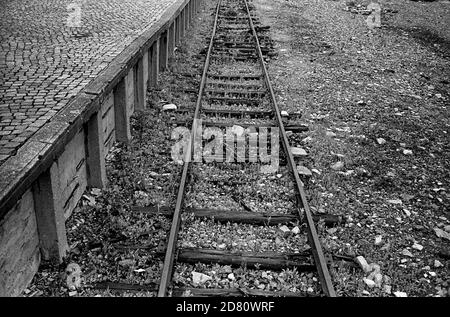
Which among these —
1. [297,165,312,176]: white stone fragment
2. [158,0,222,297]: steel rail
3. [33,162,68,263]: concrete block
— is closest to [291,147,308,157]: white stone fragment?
[297,165,312,176]: white stone fragment

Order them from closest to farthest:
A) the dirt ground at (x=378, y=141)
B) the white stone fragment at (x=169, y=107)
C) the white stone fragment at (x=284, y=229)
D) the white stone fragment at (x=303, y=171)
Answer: the dirt ground at (x=378, y=141), the white stone fragment at (x=284, y=229), the white stone fragment at (x=303, y=171), the white stone fragment at (x=169, y=107)

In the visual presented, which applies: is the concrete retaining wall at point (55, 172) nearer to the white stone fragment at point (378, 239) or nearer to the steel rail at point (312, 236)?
the steel rail at point (312, 236)

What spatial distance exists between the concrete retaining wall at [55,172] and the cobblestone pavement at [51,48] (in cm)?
36

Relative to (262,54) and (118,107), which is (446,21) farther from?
(118,107)

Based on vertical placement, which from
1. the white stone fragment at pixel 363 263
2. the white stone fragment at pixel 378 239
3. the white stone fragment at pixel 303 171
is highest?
the white stone fragment at pixel 303 171

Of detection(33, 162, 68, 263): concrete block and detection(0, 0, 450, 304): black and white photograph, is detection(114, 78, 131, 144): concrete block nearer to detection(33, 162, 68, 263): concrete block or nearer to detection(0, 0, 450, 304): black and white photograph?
detection(0, 0, 450, 304): black and white photograph

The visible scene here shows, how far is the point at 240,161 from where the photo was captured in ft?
22.2

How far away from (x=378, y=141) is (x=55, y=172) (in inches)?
202

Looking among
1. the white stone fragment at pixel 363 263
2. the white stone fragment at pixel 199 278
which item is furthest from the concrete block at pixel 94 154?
the white stone fragment at pixel 363 263

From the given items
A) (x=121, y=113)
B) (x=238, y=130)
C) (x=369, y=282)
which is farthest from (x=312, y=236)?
(x=121, y=113)

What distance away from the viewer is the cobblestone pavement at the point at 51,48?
18.6 ft

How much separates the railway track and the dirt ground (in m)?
0.29

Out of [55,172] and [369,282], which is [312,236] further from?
[55,172]

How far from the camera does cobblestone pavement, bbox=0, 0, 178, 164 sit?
568cm
